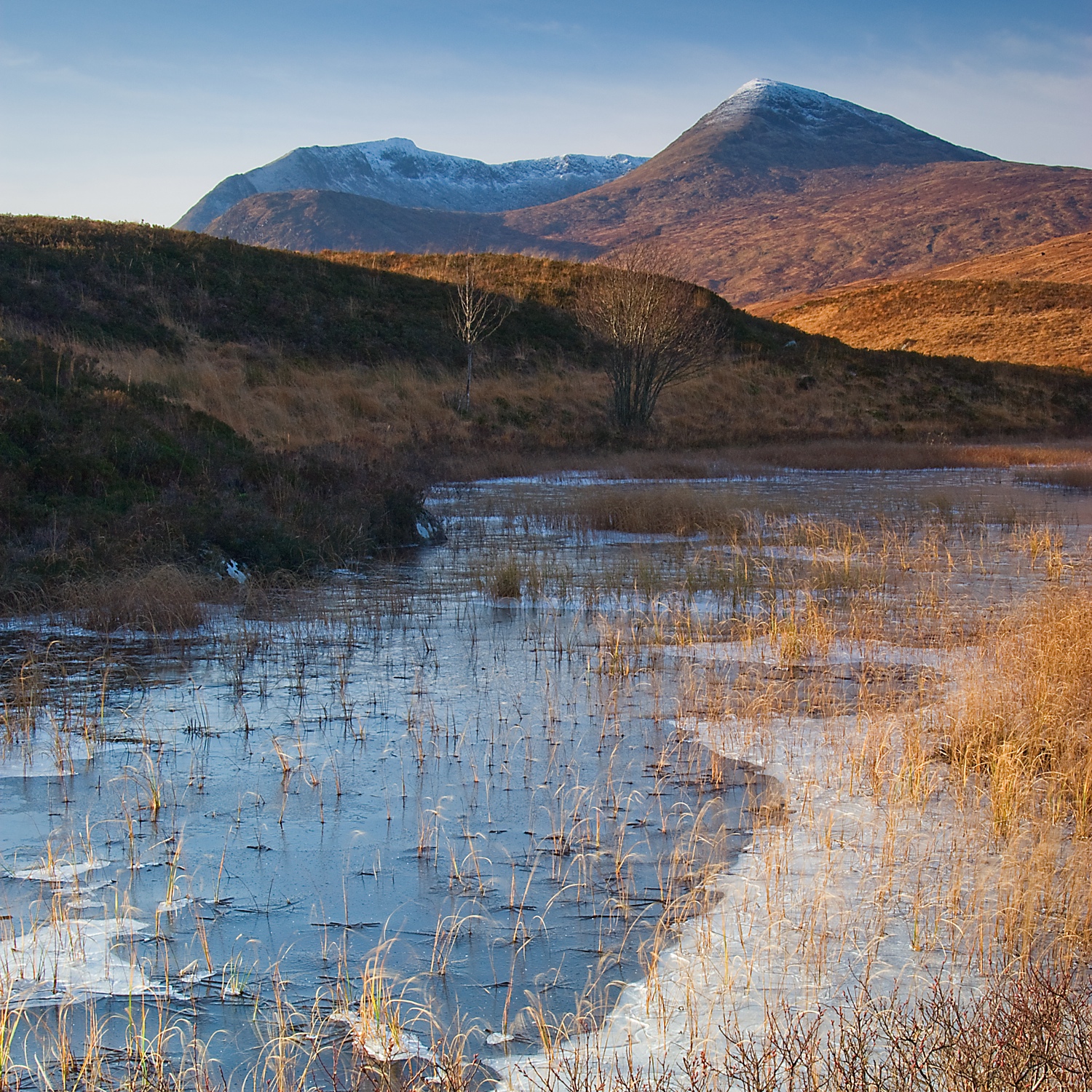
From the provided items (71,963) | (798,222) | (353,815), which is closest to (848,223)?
(798,222)

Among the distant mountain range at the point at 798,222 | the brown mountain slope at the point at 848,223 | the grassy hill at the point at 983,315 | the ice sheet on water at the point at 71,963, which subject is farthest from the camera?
the distant mountain range at the point at 798,222

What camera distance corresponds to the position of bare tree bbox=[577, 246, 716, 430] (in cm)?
2736

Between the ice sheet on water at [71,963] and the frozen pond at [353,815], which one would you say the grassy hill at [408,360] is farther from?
the ice sheet on water at [71,963]

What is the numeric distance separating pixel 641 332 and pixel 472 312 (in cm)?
491

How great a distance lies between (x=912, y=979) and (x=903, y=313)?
2444 inches

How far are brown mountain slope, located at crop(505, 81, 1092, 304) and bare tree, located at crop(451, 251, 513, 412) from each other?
7789 cm

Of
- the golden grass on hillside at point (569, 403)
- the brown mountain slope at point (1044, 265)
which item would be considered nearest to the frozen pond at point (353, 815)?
the golden grass on hillside at point (569, 403)

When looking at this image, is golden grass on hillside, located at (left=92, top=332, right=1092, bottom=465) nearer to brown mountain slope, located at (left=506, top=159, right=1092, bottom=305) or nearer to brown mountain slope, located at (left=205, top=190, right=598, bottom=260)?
brown mountain slope, located at (left=506, top=159, right=1092, bottom=305)

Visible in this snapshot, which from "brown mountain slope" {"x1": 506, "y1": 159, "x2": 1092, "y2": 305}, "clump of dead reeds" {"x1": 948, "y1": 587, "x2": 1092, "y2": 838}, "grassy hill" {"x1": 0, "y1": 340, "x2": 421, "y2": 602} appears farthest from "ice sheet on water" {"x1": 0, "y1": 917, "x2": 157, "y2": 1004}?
"brown mountain slope" {"x1": 506, "y1": 159, "x2": 1092, "y2": 305}

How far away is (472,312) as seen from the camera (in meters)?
28.6

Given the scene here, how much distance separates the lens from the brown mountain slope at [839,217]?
131250 millimetres

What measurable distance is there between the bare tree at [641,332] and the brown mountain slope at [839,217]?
8498 centimetres

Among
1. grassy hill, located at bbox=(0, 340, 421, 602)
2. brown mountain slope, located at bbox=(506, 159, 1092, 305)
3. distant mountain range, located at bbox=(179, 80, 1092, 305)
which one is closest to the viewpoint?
grassy hill, located at bbox=(0, 340, 421, 602)

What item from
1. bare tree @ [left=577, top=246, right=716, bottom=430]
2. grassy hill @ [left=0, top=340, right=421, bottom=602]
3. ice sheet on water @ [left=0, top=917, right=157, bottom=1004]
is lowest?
ice sheet on water @ [left=0, top=917, right=157, bottom=1004]
